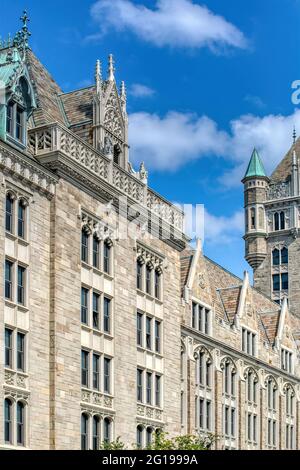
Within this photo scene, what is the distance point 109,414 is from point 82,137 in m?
12.6

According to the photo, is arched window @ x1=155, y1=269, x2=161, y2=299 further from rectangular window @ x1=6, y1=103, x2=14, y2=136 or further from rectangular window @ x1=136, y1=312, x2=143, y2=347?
rectangular window @ x1=6, y1=103, x2=14, y2=136

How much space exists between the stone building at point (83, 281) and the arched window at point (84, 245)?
52mm

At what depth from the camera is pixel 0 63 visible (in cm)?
4541

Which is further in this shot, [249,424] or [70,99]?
[249,424]

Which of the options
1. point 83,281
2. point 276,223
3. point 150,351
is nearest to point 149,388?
point 150,351

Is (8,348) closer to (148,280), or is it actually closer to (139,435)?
(139,435)

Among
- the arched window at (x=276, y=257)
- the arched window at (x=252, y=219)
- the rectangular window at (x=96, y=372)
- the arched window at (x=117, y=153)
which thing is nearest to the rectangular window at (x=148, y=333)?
the rectangular window at (x=96, y=372)

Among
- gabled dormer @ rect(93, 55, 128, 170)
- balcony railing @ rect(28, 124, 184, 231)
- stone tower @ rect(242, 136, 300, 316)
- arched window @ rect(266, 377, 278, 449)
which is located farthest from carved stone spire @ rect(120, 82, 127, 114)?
stone tower @ rect(242, 136, 300, 316)

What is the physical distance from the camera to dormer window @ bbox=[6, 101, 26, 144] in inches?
1705

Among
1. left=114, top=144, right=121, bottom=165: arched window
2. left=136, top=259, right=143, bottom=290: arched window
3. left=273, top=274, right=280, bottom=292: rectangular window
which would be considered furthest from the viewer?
left=273, top=274, right=280, bottom=292: rectangular window

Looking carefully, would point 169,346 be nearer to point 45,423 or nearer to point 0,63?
point 45,423

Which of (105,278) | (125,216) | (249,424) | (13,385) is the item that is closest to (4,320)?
(13,385)

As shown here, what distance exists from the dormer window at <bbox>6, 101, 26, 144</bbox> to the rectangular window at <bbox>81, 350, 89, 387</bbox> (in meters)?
9.09

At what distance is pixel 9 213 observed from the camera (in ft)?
137
